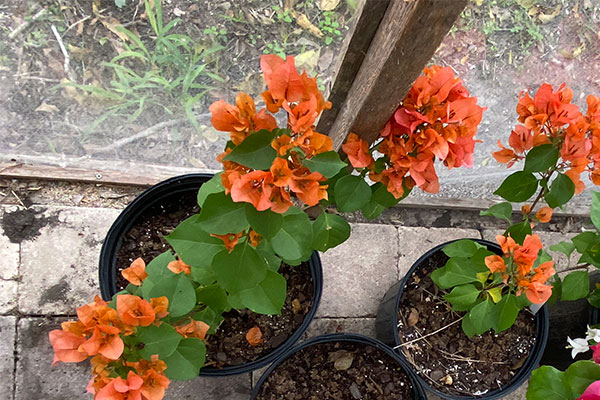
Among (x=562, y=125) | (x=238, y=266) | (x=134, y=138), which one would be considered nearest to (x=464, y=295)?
(x=562, y=125)

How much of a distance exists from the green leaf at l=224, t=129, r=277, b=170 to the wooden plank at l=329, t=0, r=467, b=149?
0.62ft

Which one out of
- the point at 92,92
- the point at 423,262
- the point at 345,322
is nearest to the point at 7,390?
the point at 92,92

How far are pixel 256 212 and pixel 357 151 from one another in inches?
10.0

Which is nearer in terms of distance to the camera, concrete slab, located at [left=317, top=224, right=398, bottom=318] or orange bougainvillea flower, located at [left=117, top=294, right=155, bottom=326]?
orange bougainvillea flower, located at [left=117, top=294, right=155, bottom=326]

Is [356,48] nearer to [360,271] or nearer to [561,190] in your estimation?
[561,190]

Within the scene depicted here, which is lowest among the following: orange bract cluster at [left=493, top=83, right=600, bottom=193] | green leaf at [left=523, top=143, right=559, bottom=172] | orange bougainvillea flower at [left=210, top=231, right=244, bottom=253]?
orange bougainvillea flower at [left=210, top=231, right=244, bottom=253]

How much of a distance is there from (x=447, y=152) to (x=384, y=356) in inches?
30.7

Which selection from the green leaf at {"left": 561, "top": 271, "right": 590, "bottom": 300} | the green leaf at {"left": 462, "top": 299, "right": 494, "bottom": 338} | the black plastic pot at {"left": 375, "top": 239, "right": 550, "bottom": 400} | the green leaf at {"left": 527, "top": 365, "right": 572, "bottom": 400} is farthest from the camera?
the black plastic pot at {"left": 375, "top": 239, "right": 550, "bottom": 400}

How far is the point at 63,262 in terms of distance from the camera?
1378 millimetres

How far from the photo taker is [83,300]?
1366 mm

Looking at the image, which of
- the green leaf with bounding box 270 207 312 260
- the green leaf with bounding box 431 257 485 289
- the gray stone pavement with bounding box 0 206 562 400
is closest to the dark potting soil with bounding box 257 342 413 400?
the gray stone pavement with bounding box 0 206 562 400

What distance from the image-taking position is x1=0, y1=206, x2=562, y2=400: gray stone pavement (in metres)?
1.32

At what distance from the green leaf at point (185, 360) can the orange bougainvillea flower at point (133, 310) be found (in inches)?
5.4

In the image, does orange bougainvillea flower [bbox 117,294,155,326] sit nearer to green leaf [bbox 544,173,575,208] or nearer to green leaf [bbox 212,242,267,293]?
green leaf [bbox 212,242,267,293]
